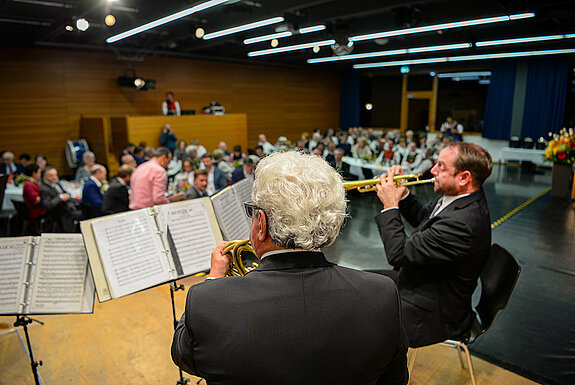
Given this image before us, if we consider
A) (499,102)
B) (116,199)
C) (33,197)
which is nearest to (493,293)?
(116,199)

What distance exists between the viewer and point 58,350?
2.61 m

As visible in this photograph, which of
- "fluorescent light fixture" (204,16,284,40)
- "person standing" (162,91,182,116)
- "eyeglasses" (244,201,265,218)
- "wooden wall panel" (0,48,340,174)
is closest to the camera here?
"eyeglasses" (244,201,265,218)

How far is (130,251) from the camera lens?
190 cm

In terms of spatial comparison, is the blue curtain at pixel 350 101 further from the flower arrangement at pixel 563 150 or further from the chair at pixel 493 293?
the chair at pixel 493 293

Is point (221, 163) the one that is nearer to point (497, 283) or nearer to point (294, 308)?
point (497, 283)

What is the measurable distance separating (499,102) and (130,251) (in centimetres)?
1454

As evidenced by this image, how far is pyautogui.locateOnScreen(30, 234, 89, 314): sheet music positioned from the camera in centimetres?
188

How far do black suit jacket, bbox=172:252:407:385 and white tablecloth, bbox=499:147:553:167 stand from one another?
12.9 metres

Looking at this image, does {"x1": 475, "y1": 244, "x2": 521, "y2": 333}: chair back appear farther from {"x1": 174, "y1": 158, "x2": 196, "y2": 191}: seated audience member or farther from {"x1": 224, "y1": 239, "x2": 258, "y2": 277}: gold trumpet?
{"x1": 174, "y1": 158, "x2": 196, "y2": 191}: seated audience member

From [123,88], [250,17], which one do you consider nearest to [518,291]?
[250,17]

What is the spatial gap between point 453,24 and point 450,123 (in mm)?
7885

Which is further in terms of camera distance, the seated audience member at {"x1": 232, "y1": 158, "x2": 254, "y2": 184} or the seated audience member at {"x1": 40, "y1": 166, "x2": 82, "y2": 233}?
the seated audience member at {"x1": 232, "y1": 158, "x2": 254, "y2": 184}

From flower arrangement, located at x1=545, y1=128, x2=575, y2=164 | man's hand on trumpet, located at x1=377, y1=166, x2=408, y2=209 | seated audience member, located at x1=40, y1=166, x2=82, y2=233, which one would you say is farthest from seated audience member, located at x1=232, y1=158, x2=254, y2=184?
flower arrangement, located at x1=545, y1=128, x2=575, y2=164

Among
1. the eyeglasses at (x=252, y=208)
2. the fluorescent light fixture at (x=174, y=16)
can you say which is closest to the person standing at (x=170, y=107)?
the fluorescent light fixture at (x=174, y=16)
